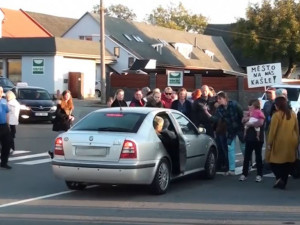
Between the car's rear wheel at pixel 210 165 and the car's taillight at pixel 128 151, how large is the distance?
9.00 feet

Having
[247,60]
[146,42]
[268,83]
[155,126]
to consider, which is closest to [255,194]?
[155,126]

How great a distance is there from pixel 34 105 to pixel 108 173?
59.6 feet

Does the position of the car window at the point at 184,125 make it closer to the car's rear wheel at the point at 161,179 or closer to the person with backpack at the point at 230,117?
the person with backpack at the point at 230,117

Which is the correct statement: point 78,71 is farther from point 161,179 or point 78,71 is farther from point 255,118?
point 161,179

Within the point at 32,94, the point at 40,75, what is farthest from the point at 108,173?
the point at 40,75

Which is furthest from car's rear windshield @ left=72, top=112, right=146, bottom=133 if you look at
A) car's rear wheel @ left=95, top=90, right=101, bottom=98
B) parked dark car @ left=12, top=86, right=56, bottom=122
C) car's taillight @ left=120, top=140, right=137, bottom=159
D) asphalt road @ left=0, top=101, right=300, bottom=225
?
car's rear wheel @ left=95, top=90, right=101, bottom=98

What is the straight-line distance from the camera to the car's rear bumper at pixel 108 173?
34.9 ft

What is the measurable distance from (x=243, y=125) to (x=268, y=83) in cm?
657

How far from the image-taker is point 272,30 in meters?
62.8

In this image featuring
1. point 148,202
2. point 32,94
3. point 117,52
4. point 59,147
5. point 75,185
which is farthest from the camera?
point 117,52

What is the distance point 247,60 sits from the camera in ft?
244

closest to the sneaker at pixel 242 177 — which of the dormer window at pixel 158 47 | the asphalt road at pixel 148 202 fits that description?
the asphalt road at pixel 148 202

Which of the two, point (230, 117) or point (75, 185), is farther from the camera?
point (230, 117)

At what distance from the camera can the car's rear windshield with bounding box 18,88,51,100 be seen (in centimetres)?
2923
